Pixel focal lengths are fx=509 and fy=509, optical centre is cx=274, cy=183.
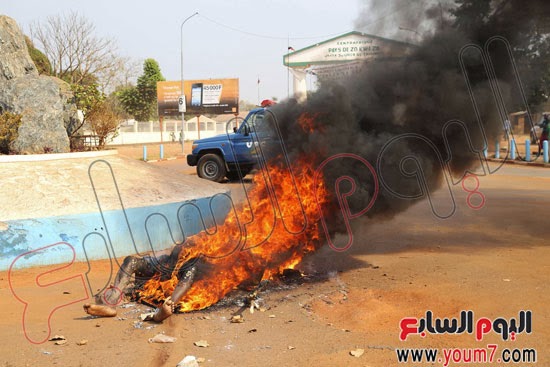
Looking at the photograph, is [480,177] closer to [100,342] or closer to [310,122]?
[310,122]

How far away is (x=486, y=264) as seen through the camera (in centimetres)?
722

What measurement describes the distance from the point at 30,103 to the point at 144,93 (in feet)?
166

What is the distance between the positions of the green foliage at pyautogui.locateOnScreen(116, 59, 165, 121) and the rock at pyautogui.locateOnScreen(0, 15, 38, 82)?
47.3 metres

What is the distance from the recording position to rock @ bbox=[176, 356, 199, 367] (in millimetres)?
4332

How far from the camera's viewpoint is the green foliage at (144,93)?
58.8 meters

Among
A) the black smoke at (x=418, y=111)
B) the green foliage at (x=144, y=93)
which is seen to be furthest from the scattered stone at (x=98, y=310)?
Answer: the green foliage at (x=144, y=93)

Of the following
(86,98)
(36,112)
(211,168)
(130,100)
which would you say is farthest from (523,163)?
(130,100)

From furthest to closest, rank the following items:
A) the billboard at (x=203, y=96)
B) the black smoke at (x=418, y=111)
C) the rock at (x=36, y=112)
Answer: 1. the billboard at (x=203, y=96)
2. the rock at (x=36, y=112)
3. the black smoke at (x=418, y=111)

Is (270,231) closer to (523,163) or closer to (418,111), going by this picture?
(418,111)

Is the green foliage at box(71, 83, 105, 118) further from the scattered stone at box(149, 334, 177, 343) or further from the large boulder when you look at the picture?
the scattered stone at box(149, 334, 177, 343)

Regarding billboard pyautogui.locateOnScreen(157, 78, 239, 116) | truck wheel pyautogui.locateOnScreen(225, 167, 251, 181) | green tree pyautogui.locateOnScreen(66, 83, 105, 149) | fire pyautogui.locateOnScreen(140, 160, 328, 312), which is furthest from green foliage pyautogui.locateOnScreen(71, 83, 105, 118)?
billboard pyautogui.locateOnScreen(157, 78, 239, 116)

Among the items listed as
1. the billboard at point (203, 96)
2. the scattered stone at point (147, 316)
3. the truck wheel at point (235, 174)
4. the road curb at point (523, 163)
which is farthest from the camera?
the billboard at point (203, 96)

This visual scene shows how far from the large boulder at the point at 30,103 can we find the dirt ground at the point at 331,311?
4216 mm

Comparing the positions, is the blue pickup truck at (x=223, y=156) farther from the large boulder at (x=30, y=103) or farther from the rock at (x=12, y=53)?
the rock at (x=12, y=53)
